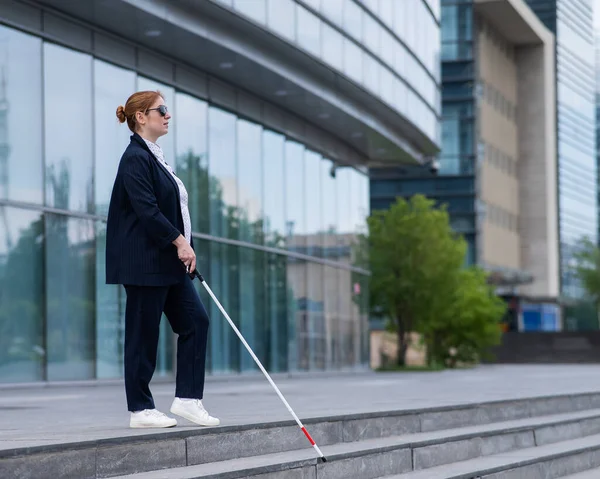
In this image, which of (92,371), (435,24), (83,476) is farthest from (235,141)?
(83,476)

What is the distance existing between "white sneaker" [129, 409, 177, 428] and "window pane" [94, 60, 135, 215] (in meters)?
11.9

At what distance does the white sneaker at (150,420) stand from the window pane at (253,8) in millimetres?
12876

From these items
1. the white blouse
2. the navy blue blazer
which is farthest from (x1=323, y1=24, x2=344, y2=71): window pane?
the navy blue blazer

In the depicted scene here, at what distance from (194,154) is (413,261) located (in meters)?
15.1

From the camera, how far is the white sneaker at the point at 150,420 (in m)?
6.88

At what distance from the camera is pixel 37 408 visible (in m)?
10.9

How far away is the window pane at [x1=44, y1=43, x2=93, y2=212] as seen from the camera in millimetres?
17578

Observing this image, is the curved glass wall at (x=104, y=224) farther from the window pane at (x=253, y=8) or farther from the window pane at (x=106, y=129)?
the window pane at (x=253, y=8)

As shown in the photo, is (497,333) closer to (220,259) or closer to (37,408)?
(220,259)

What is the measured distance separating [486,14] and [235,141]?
46.9 metres

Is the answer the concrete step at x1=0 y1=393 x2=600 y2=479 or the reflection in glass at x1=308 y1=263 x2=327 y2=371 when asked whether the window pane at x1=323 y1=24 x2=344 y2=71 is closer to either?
the reflection in glass at x1=308 y1=263 x2=327 y2=371

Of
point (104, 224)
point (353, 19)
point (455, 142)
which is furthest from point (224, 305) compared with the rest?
point (455, 142)

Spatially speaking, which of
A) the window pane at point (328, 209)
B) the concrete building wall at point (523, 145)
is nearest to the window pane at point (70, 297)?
the window pane at point (328, 209)

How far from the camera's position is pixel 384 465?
25.7 ft
